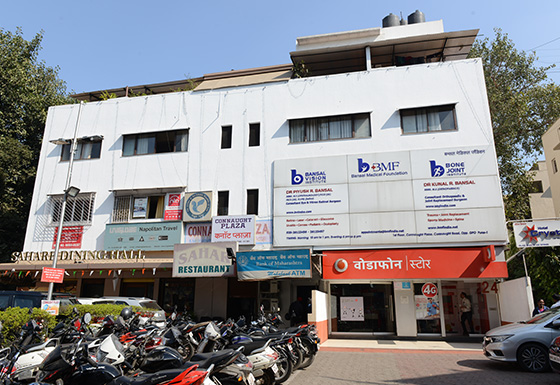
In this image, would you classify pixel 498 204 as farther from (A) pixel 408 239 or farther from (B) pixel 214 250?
(B) pixel 214 250

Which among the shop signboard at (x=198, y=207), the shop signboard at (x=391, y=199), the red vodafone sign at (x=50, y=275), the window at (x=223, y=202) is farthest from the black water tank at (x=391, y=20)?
the red vodafone sign at (x=50, y=275)

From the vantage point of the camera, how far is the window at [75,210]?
20.3m

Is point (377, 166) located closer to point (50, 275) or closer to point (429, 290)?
point (429, 290)

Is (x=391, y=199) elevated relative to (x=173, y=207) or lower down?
lower down

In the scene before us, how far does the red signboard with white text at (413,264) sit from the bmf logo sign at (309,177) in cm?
322

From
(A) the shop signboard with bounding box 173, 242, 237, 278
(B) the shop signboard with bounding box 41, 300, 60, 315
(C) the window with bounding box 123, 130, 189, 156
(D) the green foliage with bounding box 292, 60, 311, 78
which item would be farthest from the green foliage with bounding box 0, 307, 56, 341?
(D) the green foliage with bounding box 292, 60, 311, 78

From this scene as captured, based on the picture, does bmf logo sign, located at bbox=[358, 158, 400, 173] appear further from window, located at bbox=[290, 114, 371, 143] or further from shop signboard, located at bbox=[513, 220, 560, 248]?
shop signboard, located at bbox=[513, 220, 560, 248]

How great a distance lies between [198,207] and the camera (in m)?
18.8

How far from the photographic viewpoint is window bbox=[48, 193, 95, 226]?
2027 cm

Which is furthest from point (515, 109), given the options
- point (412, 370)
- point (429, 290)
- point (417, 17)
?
point (412, 370)

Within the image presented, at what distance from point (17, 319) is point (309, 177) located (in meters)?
11.7

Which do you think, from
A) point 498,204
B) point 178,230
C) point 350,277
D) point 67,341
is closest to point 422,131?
point 498,204

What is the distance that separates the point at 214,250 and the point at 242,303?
335cm

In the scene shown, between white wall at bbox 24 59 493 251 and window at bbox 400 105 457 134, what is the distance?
0.96 feet
